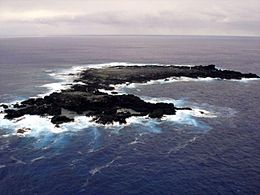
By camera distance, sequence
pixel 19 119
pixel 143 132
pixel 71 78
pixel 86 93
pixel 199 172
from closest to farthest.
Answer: pixel 199 172 < pixel 143 132 < pixel 19 119 < pixel 86 93 < pixel 71 78

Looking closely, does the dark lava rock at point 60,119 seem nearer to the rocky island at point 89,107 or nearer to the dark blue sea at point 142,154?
the rocky island at point 89,107

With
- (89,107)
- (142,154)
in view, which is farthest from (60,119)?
(142,154)

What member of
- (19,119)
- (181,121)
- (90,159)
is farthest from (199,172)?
(19,119)

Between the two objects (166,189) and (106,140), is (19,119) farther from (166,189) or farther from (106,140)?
(166,189)

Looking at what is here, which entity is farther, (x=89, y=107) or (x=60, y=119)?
(x=89, y=107)

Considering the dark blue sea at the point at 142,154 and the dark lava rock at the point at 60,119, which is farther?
the dark lava rock at the point at 60,119

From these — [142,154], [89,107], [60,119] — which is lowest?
[142,154]

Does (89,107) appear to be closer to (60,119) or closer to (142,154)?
(60,119)

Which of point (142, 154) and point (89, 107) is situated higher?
point (89, 107)

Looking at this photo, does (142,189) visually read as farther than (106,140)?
No

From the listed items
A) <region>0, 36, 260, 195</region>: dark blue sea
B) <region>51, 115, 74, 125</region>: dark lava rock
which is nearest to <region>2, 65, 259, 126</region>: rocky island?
<region>51, 115, 74, 125</region>: dark lava rock

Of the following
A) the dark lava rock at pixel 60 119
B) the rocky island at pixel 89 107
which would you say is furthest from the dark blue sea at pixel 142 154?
the rocky island at pixel 89 107
